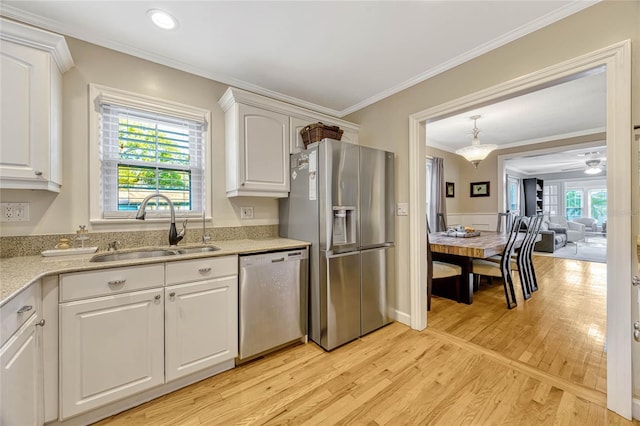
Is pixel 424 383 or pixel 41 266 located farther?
pixel 424 383

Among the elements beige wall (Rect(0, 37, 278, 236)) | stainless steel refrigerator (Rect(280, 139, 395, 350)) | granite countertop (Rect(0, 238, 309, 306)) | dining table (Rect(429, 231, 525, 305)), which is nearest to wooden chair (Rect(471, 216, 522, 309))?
dining table (Rect(429, 231, 525, 305))

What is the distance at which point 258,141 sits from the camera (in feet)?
7.64

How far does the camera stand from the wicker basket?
2.45 m

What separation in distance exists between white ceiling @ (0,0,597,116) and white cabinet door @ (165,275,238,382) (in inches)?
70.5

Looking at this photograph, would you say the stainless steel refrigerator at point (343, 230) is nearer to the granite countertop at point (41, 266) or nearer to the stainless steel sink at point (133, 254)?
the granite countertop at point (41, 266)

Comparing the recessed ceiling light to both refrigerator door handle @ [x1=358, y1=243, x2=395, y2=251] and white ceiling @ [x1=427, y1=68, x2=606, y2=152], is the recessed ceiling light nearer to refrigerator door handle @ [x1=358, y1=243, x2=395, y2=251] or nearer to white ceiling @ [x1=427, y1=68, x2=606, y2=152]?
refrigerator door handle @ [x1=358, y1=243, x2=395, y2=251]

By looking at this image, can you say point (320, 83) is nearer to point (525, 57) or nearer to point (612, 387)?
point (525, 57)

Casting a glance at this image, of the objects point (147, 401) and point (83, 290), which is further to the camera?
point (147, 401)

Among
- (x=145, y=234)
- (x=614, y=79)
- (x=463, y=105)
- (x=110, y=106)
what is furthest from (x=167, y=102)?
(x=614, y=79)

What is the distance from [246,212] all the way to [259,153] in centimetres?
61

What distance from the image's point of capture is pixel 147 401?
160cm

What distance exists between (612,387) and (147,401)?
9.11 ft

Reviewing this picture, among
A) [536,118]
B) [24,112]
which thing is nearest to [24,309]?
[24,112]

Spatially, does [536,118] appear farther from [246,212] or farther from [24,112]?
[24,112]
